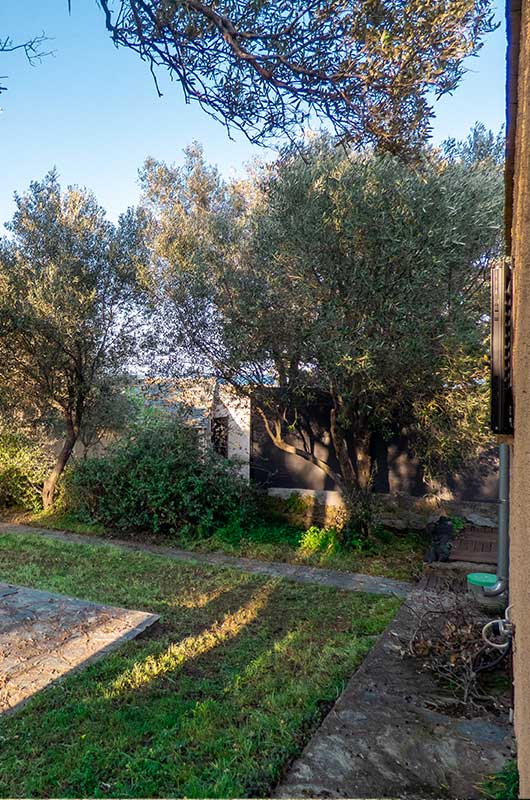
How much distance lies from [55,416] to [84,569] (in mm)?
3767

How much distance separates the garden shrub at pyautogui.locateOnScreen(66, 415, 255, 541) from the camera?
7.86 meters

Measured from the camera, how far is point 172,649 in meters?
3.94

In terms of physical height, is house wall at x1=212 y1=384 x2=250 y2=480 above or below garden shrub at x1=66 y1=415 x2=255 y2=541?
above

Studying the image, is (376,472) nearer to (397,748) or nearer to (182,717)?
(182,717)

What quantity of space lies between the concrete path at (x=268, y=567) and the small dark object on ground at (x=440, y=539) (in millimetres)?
966

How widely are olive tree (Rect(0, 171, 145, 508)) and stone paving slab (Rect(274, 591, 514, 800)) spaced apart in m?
6.78

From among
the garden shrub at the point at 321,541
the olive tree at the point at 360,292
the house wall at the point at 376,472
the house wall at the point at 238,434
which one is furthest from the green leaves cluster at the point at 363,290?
the house wall at the point at 238,434

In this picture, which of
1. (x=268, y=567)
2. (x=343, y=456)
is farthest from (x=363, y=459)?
(x=268, y=567)

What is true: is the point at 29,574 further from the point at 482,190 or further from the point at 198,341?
the point at 482,190

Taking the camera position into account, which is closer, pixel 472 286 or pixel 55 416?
pixel 472 286

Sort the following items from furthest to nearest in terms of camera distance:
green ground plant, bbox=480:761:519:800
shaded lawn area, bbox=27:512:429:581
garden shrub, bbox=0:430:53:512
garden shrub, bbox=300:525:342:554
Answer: garden shrub, bbox=0:430:53:512
garden shrub, bbox=300:525:342:554
shaded lawn area, bbox=27:512:429:581
green ground plant, bbox=480:761:519:800

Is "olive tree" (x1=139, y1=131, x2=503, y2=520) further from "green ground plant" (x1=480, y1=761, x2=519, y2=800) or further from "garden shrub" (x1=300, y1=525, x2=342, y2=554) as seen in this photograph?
"green ground plant" (x1=480, y1=761, x2=519, y2=800)

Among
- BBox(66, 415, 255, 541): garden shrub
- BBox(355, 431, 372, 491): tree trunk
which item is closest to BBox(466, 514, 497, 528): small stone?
BBox(355, 431, 372, 491): tree trunk

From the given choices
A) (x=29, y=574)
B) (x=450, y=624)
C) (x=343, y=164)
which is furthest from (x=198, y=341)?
(x=450, y=624)
